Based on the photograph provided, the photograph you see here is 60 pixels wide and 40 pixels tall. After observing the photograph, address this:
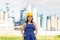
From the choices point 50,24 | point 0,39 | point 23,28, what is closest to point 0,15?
point 50,24

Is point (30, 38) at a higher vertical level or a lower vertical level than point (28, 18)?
lower

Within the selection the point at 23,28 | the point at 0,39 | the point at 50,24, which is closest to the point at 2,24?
the point at 50,24

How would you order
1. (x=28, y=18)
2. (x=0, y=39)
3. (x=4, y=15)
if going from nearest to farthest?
(x=28, y=18) < (x=0, y=39) < (x=4, y=15)

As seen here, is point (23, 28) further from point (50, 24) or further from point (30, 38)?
point (50, 24)

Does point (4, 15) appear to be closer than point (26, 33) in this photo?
No

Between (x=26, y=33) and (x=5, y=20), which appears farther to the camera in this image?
(x=5, y=20)

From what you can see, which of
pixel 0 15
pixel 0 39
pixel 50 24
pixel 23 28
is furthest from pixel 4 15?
pixel 23 28

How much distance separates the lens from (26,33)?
530cm

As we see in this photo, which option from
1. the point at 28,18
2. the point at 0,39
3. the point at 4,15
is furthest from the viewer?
the point at 4,15

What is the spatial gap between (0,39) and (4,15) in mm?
11949

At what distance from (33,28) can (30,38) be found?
0.24 m

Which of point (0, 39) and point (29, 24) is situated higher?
point (29, 24)

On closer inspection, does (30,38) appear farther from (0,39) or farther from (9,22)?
(9,22)

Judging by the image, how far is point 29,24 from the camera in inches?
208
